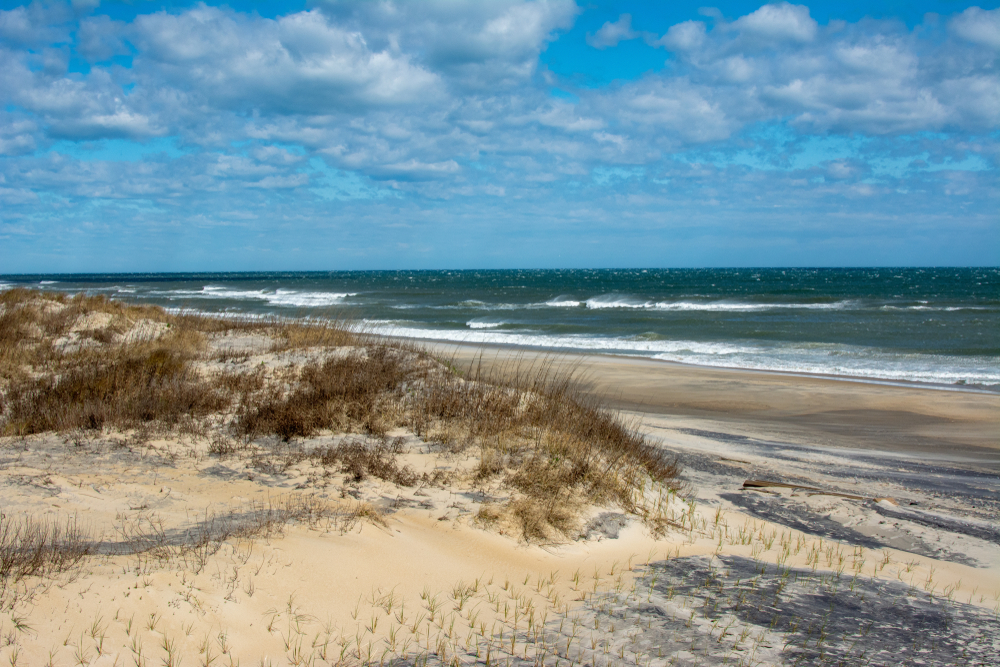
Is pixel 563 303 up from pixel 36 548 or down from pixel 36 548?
up

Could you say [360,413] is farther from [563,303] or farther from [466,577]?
[563,303]

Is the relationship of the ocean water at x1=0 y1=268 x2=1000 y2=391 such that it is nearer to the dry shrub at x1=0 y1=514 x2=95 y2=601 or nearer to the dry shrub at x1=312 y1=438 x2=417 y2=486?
the dry shrub at x1=312 y1=438 x2=417 y2=486

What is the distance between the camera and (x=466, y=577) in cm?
423

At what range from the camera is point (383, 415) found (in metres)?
7.22

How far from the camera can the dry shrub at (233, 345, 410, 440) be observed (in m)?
6.98

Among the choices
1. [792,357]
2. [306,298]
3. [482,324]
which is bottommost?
[792,357]

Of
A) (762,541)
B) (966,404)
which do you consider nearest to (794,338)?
(966,404)

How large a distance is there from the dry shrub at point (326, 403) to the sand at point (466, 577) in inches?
25.3

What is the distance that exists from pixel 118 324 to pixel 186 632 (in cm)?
1151

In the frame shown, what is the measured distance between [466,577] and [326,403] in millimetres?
3686

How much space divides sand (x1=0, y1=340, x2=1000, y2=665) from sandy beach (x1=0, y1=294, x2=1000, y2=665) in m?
0.02

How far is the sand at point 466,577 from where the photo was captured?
10.8 feet

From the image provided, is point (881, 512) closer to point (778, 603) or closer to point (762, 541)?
point (762, 541)

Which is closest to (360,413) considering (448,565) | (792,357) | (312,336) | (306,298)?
(448,565)
